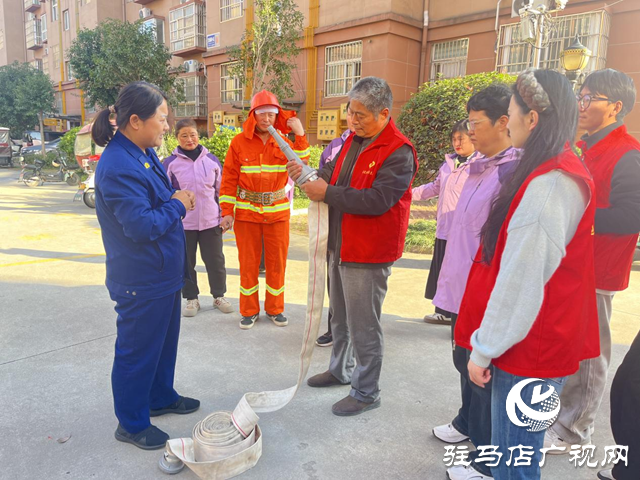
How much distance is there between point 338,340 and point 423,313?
1727mm

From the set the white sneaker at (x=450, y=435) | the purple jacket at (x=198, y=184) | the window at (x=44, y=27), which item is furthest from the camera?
the window at (x=44, y=27)

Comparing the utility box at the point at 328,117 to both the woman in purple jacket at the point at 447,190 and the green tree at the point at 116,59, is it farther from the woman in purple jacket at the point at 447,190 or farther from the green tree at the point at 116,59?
the woman in purple jacket at the point at 447,190

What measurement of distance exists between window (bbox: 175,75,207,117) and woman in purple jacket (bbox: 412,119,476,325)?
19.4 m

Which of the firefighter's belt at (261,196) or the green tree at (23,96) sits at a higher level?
the green tree at (23,96)

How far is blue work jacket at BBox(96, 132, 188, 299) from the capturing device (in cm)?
214

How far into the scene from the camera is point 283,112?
3.97 m

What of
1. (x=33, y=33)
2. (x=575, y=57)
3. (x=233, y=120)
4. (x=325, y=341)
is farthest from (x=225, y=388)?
(x=33, y=33)

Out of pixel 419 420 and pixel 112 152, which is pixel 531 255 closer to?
pixel 419 420

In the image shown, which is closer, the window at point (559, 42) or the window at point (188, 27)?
the window at point (559, 42)

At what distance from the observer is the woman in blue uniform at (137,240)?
216cm

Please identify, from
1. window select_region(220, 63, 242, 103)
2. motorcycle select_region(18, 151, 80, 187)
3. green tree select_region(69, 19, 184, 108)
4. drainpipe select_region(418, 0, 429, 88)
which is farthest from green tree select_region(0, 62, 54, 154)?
drainpipe select_region(418, 0, 429, 88)

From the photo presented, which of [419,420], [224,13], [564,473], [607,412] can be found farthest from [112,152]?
[224,13]

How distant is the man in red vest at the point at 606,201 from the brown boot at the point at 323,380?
1.40 metres

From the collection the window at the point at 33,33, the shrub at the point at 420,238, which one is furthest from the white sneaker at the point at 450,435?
the window at the point at 33,33
